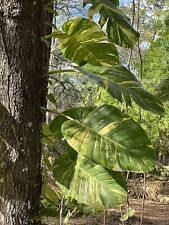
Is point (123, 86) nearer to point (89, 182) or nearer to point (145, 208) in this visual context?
point (89, 182)

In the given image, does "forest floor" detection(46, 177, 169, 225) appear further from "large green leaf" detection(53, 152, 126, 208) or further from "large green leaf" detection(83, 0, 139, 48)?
"large green leaf" detection(53, 152, 126, 208)

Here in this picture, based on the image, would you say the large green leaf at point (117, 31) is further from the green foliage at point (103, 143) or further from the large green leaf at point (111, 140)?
the large green leaf at point (111, 140)

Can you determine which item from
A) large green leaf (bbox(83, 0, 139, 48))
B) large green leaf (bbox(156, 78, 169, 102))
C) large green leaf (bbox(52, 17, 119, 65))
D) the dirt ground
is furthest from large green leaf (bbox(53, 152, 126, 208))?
the dirt ground

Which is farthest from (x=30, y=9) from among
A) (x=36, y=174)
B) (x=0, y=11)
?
(x=36, y=174)

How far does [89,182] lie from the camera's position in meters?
1.03

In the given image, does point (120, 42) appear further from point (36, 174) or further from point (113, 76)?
point (36, 174)

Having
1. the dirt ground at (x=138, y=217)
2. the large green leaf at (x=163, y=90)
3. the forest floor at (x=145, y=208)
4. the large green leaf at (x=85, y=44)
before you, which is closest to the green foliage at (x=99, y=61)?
the large green leaf at (x=85, y=44)

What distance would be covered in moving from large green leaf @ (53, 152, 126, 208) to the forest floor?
447 centimetres

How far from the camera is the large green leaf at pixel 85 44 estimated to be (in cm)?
127

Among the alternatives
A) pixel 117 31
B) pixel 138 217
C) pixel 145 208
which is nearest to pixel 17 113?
pixel 117 31

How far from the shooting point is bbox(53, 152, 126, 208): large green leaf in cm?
97

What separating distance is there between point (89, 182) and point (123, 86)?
0.25 meters

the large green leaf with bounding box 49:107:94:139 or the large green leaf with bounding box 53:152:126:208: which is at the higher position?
the large green leaf with bounding box 49:107:94:139

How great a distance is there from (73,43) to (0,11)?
34 centimetres
